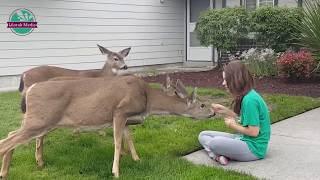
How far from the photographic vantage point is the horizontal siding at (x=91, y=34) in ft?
48.8

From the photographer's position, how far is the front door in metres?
19.9

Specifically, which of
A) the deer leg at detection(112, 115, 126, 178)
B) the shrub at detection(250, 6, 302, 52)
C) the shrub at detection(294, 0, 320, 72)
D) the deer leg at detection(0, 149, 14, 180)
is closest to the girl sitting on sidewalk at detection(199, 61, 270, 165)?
the deer leg at detection(112, 115, 126, 178)

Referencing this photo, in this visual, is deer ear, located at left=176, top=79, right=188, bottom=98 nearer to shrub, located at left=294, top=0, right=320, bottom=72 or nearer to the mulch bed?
the mulch bed

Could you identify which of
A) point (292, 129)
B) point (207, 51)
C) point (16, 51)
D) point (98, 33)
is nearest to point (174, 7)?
point (207, 51)

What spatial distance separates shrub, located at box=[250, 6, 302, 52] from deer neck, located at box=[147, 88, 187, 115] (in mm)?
9560

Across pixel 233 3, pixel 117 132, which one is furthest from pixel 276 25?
pixel 117 132

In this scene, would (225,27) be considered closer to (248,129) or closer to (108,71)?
(108,71)

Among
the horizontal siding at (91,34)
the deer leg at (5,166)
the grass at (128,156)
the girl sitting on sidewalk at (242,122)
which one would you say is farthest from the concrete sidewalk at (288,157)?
the horizontal siding at (91,34)

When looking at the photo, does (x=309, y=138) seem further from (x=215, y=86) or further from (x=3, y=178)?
(x=215, y=86)

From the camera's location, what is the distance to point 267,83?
43.2ft

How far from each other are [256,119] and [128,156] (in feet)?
5.77

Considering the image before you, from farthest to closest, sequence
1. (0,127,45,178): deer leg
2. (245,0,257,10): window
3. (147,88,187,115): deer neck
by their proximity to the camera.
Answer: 1. (245,0,257,10): window
2. (147,88,187,115): deer neck
3. (0,127,45,178): deer leg

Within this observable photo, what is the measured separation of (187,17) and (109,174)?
607 inches

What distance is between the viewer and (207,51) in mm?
19688
